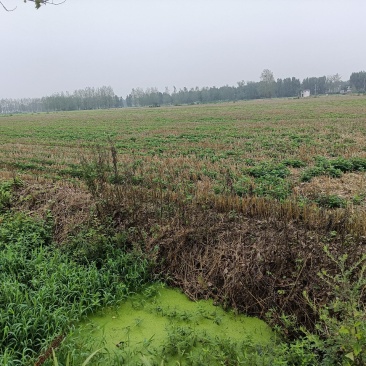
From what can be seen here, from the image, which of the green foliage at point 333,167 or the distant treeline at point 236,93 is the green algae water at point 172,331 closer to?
the green foliage at point 333,167

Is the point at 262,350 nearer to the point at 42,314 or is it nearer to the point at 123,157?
the point at 42,314

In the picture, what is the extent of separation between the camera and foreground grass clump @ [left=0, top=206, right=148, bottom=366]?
12.9 feet

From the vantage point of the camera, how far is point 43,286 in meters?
4.73

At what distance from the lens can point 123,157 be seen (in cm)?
1319

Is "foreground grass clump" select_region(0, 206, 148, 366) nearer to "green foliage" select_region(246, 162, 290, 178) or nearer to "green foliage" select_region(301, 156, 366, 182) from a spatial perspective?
"green foliage" select_region(246, 162, 290, 178)

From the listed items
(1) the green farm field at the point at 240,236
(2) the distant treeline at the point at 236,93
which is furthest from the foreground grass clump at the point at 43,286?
(2) the distant treeline at the point at 236,93

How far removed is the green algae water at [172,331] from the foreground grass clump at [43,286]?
30 cm

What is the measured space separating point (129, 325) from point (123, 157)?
31.1 ft

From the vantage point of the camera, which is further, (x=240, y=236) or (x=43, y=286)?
(x=240, y=236)

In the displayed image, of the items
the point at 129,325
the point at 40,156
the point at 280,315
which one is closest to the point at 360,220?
the point at 280,315

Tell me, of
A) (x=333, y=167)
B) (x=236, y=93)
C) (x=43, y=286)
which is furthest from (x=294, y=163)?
(x=236, y=93)

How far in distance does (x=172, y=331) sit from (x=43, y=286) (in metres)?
2.09

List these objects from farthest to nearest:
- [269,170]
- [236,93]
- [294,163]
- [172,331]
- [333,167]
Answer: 1. [236,93]
2. [294,163]
3. [269,170]
4. [333,167]
5. [172,331]

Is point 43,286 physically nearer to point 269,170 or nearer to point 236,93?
point 269,170
